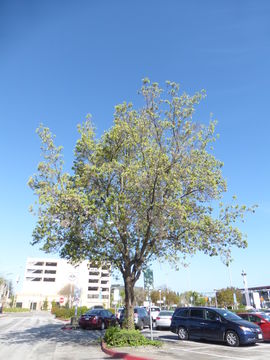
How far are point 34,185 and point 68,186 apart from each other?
6.32 ft

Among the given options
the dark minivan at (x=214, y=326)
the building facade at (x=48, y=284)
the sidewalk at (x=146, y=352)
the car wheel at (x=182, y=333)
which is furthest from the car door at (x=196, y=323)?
the building facade at (x=48, y=284)

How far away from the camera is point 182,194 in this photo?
12.9m

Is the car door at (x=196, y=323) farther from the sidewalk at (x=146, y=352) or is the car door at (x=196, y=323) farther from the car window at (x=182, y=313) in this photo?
the sidewalk at (x=146, y=352)

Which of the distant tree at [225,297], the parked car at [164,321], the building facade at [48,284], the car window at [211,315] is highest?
the building facade at [48,284]

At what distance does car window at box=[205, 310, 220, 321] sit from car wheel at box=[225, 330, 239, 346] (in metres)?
0.81

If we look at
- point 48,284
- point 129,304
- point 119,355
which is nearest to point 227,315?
point 129,304

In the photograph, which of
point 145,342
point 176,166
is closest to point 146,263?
point 145,342

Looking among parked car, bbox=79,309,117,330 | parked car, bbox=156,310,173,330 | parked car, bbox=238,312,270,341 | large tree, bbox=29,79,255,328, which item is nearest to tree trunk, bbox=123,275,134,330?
large tree, bbox=29,79,255,328

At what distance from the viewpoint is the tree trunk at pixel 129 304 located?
1247cm

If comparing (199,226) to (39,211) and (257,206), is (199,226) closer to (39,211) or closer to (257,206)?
(257,206)

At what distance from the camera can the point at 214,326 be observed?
44.9 ft

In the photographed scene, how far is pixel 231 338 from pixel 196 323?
2.00 meters

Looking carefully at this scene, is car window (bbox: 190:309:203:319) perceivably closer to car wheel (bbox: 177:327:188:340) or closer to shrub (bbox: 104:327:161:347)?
car wheel (bbox: 177:327:188:340)

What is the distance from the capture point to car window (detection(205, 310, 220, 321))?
13820 millimetres
